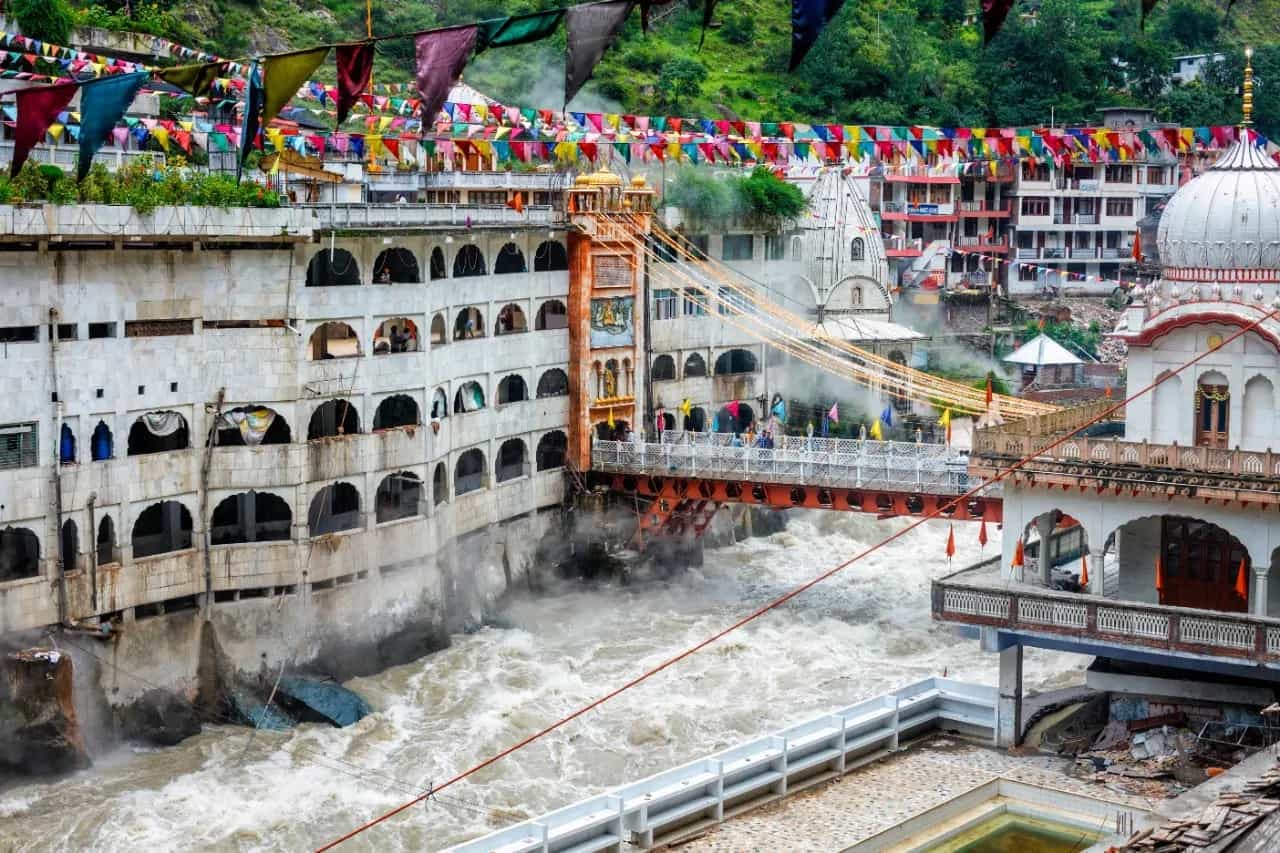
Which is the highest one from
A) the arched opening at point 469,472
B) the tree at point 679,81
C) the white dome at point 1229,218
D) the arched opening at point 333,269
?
the tree at point 679,81

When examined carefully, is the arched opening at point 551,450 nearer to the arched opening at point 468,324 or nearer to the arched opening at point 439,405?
the arched opening at point 468,324

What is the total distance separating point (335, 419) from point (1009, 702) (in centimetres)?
1936

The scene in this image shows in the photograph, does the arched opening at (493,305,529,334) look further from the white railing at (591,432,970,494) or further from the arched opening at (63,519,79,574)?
the arched opening at (63,519,79,574)

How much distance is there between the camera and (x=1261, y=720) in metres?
32.6

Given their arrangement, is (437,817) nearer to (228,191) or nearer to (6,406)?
(6,406)

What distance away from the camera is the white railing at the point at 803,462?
1860 inches

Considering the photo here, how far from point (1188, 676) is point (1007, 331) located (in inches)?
1775

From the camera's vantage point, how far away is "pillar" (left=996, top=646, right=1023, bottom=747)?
112 feet

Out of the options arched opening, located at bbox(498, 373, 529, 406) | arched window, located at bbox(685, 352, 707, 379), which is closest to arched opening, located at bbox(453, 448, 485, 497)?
arched opening, located at bbox(498, 373, 529, 406)

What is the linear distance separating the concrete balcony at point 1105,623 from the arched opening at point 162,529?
57.9 ft

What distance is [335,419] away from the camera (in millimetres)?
46688

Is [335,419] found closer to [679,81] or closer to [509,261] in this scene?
[509,261]

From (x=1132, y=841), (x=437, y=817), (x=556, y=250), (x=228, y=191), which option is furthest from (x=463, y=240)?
(x=1132, y=841)

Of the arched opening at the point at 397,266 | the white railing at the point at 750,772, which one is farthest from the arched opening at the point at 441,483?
the white railing at the point at 750,772
